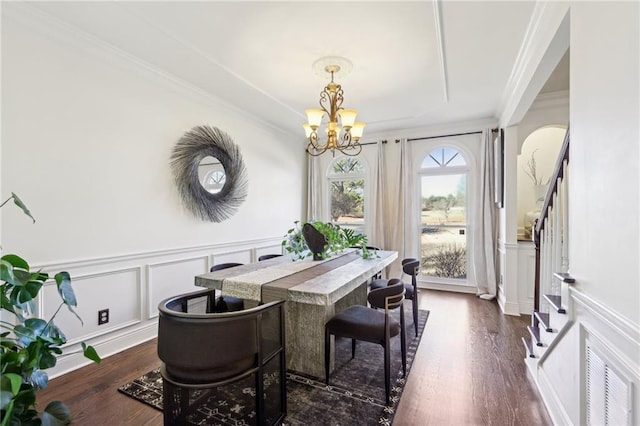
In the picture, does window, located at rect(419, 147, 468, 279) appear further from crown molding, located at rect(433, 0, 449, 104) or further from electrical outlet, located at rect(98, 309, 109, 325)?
electrical outlet, located at rect(98, 309, 109, 325)

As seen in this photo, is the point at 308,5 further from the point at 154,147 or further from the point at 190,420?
the point at 190,420

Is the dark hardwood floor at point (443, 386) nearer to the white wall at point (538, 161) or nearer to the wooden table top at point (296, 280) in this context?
the wooden table top at point (296, 280)

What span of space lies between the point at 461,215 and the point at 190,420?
4.49m

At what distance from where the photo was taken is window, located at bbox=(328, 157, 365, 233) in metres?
5.50

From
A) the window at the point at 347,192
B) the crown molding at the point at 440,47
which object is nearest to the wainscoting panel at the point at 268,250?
the window at the point at 347,192

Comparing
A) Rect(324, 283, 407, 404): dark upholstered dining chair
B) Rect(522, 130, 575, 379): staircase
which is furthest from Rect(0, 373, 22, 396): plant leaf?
Rect(522, 130, 575, 379): staircase

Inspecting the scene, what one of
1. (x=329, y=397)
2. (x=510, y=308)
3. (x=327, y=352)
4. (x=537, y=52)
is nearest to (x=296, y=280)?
(x=327, y=352)

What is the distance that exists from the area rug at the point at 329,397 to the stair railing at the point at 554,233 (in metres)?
1.26

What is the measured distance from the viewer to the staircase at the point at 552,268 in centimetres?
172

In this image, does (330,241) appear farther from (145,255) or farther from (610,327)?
(610,327)

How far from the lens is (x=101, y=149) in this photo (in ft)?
8.40

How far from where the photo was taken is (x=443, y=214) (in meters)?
4.89

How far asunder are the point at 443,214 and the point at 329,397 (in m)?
3.73

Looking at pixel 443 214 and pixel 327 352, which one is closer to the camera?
pixel 327 352
